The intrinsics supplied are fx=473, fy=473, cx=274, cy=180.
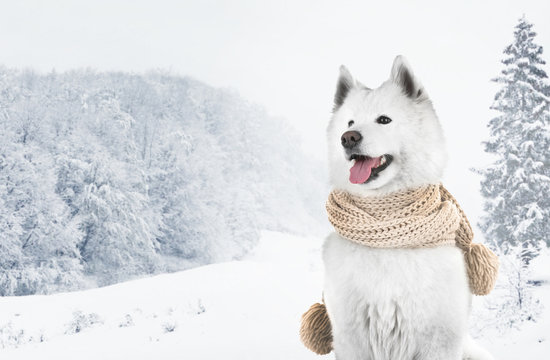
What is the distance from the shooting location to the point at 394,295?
2.15 metres

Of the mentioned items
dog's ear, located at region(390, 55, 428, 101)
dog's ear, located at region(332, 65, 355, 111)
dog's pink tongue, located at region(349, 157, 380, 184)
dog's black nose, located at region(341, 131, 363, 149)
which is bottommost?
dog's pink tongue, located at region(349, 157, 380, 184)

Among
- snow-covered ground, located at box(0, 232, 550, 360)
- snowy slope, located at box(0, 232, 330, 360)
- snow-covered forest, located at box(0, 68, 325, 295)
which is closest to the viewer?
snow-covered ground, located at box(0, 232, 550, 360)

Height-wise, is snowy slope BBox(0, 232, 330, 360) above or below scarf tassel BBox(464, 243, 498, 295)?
below

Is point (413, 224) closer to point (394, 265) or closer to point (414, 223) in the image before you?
point (414, 223)

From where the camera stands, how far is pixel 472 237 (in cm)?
241

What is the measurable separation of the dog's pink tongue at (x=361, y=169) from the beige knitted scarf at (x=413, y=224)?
0.51 feet

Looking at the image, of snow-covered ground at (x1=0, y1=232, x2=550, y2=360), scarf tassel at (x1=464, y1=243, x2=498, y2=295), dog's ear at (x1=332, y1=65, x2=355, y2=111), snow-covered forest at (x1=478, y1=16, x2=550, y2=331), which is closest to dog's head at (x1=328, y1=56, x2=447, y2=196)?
dog's ear at (x1=332, y1=65, x2=355, y2=111)

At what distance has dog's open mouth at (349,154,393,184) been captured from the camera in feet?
7.04

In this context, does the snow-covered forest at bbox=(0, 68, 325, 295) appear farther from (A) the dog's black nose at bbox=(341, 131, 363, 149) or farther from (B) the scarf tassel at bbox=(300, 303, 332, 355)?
(A) the dog's black nose at bbox=(341, 131, 363, 149)

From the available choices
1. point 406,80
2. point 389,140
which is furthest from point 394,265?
point 406,80

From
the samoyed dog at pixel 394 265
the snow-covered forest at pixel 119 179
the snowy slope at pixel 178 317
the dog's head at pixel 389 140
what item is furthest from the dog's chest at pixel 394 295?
the snow-covered forest at pixel 119 179

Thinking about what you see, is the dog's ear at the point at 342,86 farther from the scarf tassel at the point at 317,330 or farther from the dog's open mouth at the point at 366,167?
the scarf tassel at the point at 317,330

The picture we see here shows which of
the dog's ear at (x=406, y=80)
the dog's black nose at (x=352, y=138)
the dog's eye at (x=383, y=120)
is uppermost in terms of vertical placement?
the dog's ear at (x=406, y=80)

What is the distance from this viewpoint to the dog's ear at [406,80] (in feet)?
7.51
